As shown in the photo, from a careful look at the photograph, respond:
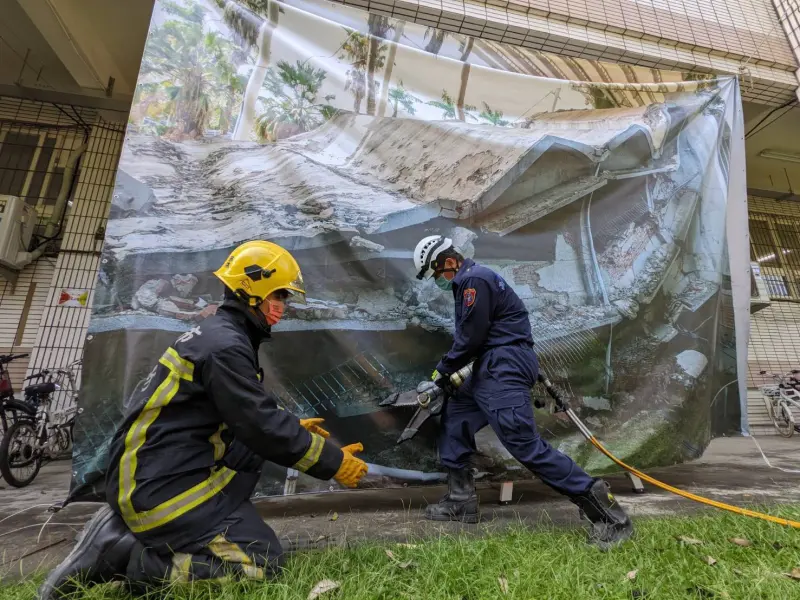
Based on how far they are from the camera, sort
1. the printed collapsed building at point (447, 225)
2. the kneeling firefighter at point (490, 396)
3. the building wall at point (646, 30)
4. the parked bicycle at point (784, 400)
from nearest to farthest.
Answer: the kneeling firefighter at point (490, 396)
the printed collapsed building at point (447, 225)
the building wall at point (646, 30)
the parked bicycle at point (784, 400)

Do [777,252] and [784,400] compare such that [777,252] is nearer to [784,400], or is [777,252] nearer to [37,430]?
[784,400]

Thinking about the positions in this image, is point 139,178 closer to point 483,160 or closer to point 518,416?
point 483,160

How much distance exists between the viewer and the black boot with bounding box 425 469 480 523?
2.37m

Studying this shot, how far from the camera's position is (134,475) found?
143 centimetres

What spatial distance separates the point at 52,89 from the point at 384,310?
5.81 meters

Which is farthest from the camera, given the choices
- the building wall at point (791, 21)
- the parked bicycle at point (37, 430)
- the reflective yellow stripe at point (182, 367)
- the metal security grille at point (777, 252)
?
the metal security grille at point (777, 252)

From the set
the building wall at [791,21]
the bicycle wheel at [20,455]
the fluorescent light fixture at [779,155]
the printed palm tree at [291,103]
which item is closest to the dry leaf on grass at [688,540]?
the printed palm tree at [291,103]

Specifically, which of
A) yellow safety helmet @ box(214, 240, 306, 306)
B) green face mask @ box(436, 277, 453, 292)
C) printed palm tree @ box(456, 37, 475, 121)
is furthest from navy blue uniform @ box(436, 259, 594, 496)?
printed palm tree @ box(456, 37, 475, 121)

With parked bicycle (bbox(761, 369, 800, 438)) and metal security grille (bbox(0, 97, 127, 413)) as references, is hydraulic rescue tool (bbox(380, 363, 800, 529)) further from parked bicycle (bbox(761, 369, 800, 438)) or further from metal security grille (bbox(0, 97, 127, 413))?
parked bicycle (bbox(761, 369, 800, 438))

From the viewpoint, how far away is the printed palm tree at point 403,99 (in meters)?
3.11

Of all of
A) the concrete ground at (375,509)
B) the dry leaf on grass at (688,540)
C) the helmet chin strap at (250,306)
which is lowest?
the concrete ground at (375,509)

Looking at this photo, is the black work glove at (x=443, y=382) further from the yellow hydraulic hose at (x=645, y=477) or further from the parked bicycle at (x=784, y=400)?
the parked bicycle at (x=784, y=400)

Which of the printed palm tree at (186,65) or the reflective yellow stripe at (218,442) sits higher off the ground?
the printed palm tree at (186,65)

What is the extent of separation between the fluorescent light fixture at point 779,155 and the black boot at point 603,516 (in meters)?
7.70
